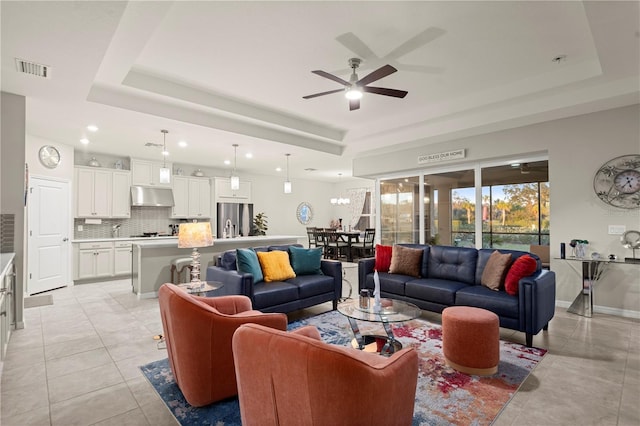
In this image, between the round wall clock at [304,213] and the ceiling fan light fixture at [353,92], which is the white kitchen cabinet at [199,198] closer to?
the round wall clock at [304,213]

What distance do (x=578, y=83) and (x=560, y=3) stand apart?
69.4 inches

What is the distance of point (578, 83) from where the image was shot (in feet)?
13.1

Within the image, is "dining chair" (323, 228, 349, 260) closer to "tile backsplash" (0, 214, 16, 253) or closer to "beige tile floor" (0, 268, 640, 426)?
"beige tile floor" (0, 268, 640, 426)

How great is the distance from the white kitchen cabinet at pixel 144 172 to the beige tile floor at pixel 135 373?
141 inches

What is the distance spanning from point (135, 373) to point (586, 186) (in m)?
5.80

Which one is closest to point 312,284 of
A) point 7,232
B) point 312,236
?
point 7,232

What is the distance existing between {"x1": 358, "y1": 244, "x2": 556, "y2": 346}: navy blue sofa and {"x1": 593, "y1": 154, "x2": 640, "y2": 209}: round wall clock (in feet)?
5.48

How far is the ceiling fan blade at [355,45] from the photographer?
3178 mm

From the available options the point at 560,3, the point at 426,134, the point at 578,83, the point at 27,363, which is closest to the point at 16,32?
the point at 27,363

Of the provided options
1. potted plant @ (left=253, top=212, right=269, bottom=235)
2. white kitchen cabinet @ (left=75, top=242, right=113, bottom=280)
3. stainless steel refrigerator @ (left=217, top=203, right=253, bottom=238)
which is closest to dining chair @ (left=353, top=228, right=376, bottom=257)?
potted plant @ (left=253, top=212, right=269, bottom=235)

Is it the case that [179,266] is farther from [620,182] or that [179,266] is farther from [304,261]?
[620,182]

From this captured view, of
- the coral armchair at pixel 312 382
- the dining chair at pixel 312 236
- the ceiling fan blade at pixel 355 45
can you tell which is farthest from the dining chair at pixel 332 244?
the coral armchair at pixel 312 382

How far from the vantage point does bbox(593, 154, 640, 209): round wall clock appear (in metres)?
4.14

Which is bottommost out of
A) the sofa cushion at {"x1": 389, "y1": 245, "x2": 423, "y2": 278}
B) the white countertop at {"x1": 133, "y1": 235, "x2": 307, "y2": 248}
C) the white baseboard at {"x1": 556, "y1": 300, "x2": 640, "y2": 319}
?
the white baseboard at {"x1": 556, "y1": 300, "x2": 640, "y2": 319}
